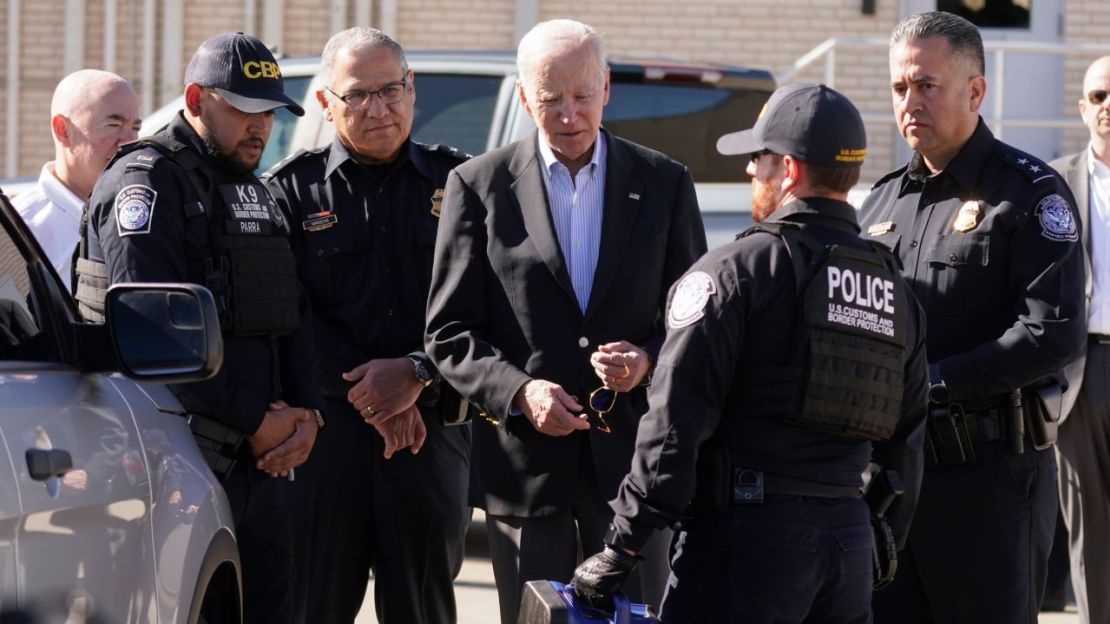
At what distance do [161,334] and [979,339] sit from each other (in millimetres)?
2277

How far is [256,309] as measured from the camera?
4188 millimetres

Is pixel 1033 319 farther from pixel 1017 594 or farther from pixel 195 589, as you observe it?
pixel 195 589

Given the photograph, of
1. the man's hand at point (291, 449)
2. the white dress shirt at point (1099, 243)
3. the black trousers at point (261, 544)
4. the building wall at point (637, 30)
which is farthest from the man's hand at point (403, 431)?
the building wall at point (637, 30)

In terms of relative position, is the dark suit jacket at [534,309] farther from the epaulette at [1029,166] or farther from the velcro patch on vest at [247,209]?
the epaulette at [1029,166]

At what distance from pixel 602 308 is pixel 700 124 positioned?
3.27 meters

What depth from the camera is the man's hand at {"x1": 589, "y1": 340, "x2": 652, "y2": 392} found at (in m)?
4.03

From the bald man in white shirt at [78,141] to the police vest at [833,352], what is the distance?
296 cm

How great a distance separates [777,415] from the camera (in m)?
3.36

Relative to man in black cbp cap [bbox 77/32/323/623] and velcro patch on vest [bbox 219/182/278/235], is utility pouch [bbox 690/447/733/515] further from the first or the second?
velcro patch on vest [bbox 219/182/278/235]

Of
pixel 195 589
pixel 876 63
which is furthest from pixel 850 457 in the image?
pixel 876 63

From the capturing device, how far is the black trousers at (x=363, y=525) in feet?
15.2

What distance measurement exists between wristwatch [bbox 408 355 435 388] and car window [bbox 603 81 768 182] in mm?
2871

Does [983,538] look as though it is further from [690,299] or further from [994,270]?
[690,299]

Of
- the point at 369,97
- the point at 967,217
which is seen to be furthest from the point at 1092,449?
the point at 369,97
